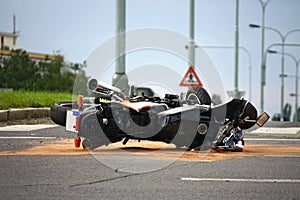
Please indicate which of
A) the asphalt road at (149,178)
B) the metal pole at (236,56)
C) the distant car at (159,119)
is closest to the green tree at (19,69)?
Answer: the metal pole at (236,56)

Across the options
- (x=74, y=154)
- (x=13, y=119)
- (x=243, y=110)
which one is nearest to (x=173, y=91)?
(x=243, y=110)

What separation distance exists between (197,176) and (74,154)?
2922 millimetres

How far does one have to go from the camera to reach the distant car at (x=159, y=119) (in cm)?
1183

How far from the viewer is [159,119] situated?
11.8 meters

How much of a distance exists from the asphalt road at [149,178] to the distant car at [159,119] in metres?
0.57

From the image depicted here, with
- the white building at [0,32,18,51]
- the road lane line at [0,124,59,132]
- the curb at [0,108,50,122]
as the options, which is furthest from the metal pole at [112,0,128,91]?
the white building at [0,32,18,51]

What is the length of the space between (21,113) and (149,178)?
11.4 meters

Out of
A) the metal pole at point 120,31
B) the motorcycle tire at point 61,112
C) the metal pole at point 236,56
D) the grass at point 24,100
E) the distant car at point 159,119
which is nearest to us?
the distant car at point 159,119

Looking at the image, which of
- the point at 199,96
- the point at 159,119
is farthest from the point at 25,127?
the point at 159,119

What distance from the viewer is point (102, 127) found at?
11898mm

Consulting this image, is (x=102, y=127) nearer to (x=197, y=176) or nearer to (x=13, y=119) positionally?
(x=197, y=176)

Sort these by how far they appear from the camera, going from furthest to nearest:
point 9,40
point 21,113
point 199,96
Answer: point 9,40
point 21,113
point 199,96

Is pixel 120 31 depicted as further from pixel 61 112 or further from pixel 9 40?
pixel 9 40

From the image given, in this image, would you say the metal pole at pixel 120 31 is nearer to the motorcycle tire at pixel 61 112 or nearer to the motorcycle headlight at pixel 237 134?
the motorcycle tire at pixel 61 112
